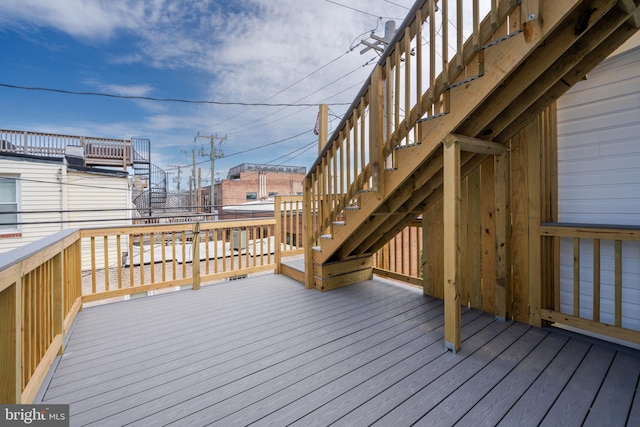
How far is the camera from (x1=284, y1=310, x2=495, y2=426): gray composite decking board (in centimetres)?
148

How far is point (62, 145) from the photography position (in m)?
9.82

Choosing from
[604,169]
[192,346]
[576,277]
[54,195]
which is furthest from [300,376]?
[54,195]

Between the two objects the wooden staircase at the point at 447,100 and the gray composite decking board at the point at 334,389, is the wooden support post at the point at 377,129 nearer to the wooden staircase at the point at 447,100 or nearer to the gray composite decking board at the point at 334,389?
the wooden staircase at the point at 447,100

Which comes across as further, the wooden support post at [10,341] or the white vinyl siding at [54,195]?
the white vinyl siding at [54,195]

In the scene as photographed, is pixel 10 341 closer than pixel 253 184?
Yes

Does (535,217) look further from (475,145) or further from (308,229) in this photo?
(308,229)

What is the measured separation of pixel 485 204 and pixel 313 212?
1984mm

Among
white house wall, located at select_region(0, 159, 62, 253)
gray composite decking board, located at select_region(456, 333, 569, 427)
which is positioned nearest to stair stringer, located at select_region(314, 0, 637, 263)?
gray composite decking board, located at select_region(456, 333, 569, 427)

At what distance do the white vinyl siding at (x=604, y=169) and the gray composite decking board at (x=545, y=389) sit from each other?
0.52m

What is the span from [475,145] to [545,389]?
5.61 feet

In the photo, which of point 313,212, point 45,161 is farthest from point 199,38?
point 313,212

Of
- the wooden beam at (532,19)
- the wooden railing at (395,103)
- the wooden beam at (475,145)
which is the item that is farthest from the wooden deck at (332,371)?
Result: the wooden beam at (532,19)

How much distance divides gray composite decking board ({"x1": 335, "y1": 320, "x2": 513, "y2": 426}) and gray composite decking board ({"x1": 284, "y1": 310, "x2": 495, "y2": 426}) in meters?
0.02

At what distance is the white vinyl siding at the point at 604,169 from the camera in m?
2.12
